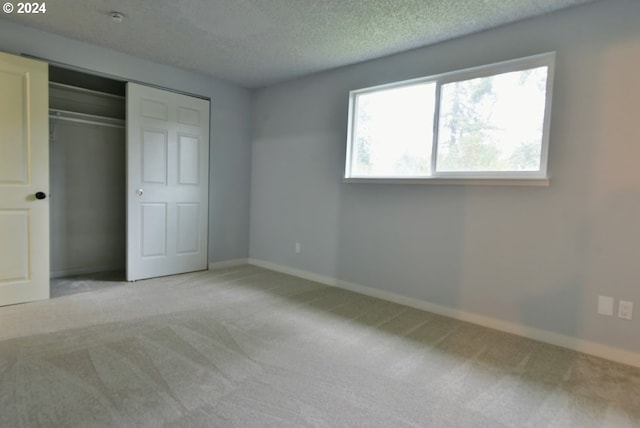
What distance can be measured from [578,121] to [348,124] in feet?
6.67

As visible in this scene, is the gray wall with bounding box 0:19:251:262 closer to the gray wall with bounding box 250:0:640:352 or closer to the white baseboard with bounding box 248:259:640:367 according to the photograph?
the gray wall with bounding box 250:0:640:352

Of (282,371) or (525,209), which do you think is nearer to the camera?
(282,371)

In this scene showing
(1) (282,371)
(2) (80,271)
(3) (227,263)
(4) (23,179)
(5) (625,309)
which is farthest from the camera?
(3) (227,263)

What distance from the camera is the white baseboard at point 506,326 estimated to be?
90.2 inches

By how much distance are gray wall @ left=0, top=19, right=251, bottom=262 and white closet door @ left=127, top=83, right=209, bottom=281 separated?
0.12 metres

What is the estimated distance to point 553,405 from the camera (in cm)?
179

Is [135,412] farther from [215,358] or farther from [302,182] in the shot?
[302,182]

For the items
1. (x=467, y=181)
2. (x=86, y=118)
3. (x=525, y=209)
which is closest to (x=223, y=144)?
(x=86, y=118)

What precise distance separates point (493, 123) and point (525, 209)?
738 mm

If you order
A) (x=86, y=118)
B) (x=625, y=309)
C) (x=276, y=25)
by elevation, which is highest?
(x=276, y=25)

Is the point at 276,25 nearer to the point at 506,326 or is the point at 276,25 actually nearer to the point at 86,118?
the point at 86,118

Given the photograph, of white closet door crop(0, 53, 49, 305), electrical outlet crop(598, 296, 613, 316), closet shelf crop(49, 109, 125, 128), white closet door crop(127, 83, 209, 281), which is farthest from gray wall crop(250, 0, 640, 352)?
white closet door crop(0, 53, 49, 305)

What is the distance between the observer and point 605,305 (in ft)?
7.64

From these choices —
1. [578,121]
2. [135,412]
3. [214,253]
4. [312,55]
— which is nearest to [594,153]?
[578,121]
